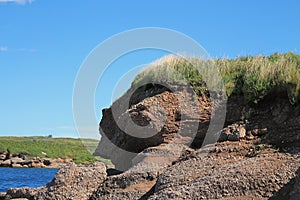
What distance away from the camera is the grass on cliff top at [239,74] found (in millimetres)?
21203

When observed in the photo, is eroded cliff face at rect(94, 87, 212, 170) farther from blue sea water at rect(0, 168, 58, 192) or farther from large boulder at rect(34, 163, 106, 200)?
blue sea water at rect(0, 168, 58, 192)

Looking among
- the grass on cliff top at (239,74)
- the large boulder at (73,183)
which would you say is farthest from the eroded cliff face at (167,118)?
the large boulder at (73,183)

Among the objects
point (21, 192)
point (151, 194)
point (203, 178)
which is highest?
point (203, 178)

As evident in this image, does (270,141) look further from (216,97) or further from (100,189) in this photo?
(100,189)

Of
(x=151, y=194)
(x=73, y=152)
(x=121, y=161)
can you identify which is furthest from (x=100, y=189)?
(x=73, y=152)

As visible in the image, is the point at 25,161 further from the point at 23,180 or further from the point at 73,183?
the point at 73,183

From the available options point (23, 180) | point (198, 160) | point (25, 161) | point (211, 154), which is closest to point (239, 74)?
point (211, 154)

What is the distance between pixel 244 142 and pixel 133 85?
6.68 m

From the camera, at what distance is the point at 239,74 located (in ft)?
75.0

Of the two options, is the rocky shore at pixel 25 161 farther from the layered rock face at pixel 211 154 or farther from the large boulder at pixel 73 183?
the large boulder at pixel 73 183

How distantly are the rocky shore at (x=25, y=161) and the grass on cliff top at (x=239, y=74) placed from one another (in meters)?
71.1

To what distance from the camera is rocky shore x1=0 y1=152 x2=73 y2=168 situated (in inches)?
3725

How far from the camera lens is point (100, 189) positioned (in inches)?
844

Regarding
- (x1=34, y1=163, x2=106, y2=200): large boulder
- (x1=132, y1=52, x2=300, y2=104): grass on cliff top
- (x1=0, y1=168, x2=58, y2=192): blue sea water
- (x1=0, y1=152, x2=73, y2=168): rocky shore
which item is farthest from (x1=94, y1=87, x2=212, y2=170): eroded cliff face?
A: (x1=0, y1=152, x2=73, y2=168): rocky shore
